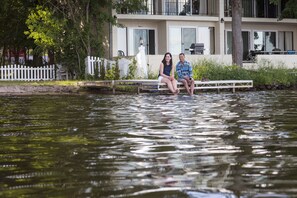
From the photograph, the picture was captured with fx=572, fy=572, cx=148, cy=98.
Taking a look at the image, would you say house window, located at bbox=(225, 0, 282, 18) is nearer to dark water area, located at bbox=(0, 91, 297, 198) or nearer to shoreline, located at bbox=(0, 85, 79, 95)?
shoreline, located at bbox=(0, 85, 79, 95)

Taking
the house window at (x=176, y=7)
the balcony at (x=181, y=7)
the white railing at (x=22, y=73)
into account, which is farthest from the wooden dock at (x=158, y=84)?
the house window at (x=176, y=7)

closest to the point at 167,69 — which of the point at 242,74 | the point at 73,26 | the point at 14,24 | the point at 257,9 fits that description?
the point at 242,74

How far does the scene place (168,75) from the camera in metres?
20.8

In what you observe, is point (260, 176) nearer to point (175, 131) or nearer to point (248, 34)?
point (175, 131)

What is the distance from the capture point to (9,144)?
7910 mm

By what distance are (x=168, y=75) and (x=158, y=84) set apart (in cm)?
51

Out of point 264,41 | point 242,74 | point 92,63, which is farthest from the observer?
point 264,41

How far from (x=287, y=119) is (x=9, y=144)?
5.52 meters

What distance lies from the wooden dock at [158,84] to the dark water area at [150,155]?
9514 mm

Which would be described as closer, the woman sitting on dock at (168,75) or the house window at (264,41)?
A: the woman sitting on dock at (168,75)

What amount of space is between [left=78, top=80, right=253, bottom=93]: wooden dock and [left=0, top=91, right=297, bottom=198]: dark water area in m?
9.51

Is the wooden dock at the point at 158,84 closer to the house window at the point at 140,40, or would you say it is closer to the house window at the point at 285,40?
the house window at the point at 140,40

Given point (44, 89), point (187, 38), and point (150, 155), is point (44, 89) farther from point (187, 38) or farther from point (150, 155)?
point (150, 155)

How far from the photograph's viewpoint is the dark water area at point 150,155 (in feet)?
16.1
